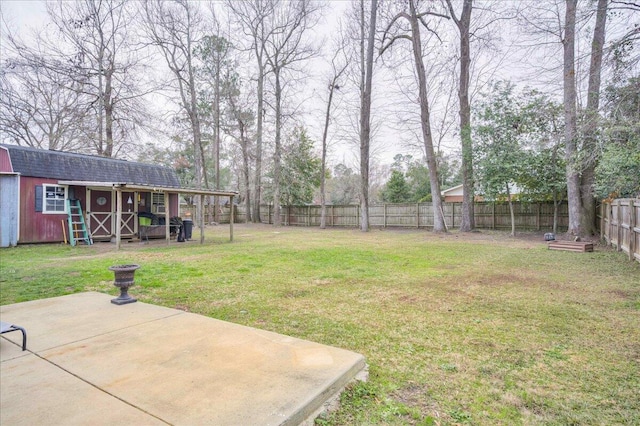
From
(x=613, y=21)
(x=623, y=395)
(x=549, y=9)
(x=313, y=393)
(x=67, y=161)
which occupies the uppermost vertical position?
(x=549, y=9)

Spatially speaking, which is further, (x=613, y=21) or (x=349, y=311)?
(x=613, y=21)

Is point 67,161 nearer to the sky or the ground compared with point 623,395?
nearer to the sky

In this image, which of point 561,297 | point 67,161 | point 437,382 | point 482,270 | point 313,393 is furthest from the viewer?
point 67,161

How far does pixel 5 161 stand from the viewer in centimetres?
1078

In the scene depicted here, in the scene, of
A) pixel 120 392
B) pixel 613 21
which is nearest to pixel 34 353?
pixel 120 392

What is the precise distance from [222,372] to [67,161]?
43.5ft

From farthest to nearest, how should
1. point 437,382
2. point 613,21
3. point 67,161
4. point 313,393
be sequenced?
1. point 67,161
2. point 613,21
3. point 437,382
4. point 313,393

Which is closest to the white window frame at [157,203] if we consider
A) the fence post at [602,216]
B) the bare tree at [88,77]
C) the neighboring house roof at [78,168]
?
the neighboring house roof at [78,168]

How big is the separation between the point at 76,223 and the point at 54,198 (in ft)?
4.01

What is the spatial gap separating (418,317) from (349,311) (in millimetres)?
772

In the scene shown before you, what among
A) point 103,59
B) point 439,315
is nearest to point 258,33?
point 103,59

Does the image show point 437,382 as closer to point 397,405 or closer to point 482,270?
point 397,405

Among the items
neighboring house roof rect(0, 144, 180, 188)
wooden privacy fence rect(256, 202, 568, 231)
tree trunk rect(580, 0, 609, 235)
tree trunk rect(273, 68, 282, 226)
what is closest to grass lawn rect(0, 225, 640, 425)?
tree trunk rect(580, 0, 609, 235)

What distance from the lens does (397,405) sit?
2.02 metres
